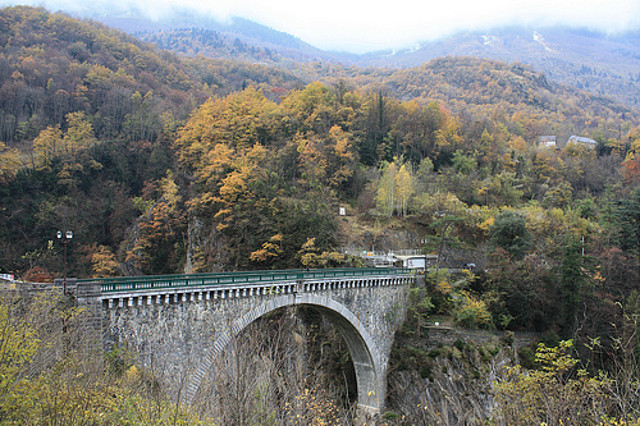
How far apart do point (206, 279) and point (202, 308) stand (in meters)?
1.25

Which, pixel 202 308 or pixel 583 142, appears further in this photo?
pixel 583 142

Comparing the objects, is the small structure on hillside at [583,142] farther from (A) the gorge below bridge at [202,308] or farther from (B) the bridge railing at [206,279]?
(B) the bridge railing at [206,279]

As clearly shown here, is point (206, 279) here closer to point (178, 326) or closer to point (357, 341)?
point (178, 326)

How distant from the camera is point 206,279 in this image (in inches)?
754

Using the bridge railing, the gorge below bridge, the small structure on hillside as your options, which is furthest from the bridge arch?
the small structure on hillside

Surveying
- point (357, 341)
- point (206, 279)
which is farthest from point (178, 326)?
point (357, 341)

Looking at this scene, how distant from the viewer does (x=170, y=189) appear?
144 feet

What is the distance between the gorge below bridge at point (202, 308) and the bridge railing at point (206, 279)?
3 centimetres

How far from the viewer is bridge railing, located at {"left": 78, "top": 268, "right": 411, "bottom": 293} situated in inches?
643

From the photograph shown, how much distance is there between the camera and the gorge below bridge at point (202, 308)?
52.6 ft

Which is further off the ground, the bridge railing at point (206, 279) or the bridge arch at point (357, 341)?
the bridge railing at point (206, 279)

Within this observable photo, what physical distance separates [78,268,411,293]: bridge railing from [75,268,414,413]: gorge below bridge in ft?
0.10

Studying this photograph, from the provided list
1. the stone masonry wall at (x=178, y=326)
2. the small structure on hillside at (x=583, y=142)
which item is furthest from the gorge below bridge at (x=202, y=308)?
the small structure on hillside at (x=583, y=142)

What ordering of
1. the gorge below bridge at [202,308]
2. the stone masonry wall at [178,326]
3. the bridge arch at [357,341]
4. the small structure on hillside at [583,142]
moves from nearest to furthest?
the gorge below bridge at [202,308], the stone masonry wall at [178,326], the bridge arch at [357,341], the small structure on hillside at [583,142]
